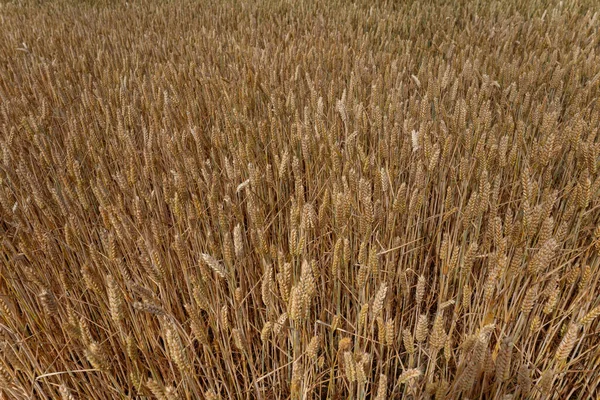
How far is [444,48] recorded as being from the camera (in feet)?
7.89

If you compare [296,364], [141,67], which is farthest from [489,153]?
[141,67]

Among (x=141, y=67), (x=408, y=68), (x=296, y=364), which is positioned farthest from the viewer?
(x=141, y=67)

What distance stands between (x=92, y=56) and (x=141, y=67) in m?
0.36

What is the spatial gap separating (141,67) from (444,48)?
1.55 meters

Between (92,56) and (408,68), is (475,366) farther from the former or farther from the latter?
(92,56)

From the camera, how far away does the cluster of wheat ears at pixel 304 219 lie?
78 cm

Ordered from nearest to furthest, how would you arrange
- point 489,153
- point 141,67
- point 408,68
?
point 489,153 < point 408,68 < point 141,67

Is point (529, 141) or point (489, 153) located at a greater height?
point (489, 153)

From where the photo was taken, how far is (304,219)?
812 millimetres

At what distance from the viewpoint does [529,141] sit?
145cm

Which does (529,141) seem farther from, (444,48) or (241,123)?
(444,48)

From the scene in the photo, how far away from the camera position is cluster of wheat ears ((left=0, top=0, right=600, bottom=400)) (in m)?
0.78

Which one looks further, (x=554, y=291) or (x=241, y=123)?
(x=241, y=123)

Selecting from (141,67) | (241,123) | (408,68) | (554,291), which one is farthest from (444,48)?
(554,291)
